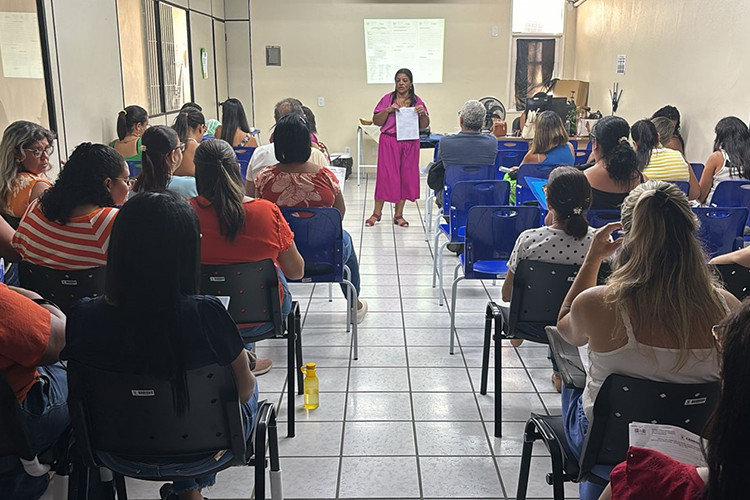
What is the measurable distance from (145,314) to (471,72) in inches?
345

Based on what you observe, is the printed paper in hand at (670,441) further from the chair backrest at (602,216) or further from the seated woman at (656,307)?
the chair backrest at (602,216)

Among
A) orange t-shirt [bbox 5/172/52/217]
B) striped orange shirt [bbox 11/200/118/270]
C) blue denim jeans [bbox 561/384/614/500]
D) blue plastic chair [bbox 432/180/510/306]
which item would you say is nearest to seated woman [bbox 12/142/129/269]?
striped orange shirt [bbox 11/200/118/270]

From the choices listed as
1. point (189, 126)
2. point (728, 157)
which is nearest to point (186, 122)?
point (189, 126)

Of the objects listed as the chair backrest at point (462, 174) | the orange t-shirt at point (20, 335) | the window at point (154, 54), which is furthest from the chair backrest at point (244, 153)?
the orange t-shirt at point (20, 335)

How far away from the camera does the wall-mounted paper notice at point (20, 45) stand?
4055mm

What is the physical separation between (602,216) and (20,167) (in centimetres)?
286

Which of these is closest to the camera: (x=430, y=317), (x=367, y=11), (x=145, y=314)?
(x=145, y=314)

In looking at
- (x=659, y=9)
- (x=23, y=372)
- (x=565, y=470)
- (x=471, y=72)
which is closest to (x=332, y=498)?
(x=565, y=470)

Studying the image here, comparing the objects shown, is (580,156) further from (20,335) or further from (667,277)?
(20,335)

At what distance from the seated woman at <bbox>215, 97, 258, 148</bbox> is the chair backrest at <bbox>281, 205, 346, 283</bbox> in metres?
2.87

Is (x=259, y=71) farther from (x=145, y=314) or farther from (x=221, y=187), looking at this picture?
(x=145, y=314)

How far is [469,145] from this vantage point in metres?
5.45

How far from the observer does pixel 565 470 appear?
174cm

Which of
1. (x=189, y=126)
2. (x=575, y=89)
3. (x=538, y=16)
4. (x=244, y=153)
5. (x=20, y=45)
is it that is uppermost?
(x=538, y=16)
